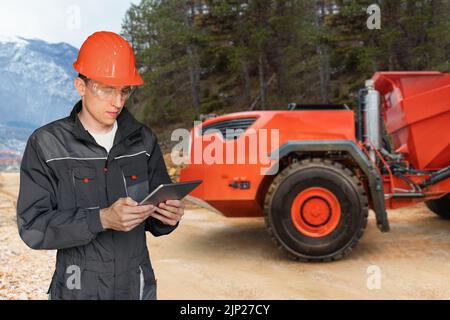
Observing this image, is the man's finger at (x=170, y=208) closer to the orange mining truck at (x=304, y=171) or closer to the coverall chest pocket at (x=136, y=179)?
the coverall chest pocket at (x=136, y=179)

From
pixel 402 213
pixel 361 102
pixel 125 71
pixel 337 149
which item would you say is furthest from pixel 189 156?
pixel 402 213

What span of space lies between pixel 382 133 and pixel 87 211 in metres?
5.06

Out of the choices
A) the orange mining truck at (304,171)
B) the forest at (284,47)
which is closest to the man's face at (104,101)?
the orange mining truck at (304,171)

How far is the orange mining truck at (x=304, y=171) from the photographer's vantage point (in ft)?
17.3

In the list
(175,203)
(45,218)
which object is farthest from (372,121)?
(45,218)

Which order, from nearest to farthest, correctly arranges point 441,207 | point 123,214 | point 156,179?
1. point 123,214
2. point 156,179
3. point 441,207

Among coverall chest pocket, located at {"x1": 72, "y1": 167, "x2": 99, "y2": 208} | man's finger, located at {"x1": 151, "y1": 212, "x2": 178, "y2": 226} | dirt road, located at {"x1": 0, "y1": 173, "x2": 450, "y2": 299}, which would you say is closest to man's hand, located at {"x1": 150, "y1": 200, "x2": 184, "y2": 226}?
man's finger, located at {"x1": 151, "y1": 212, "x2": 178, "y2": 226}

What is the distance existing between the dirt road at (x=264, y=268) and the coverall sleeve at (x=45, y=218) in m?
2.53

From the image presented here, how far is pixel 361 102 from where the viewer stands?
5.97 metres

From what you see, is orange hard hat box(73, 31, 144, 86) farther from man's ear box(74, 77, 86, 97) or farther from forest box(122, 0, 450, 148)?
forest box(122, 0, 450, 148)

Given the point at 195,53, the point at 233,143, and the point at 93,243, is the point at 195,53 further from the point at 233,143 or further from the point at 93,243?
the point at 93,243

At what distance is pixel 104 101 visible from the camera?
78.2 inches

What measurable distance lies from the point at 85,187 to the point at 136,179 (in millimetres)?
222

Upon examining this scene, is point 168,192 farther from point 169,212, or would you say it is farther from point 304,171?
point 304,171
